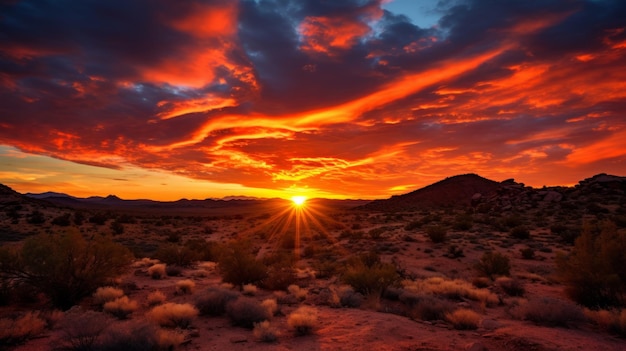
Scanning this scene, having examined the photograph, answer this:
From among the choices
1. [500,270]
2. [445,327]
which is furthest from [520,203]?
[445,327]

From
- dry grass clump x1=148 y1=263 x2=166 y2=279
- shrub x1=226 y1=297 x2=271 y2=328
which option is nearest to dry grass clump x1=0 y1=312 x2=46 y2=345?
shrub x1=226 y1=297 x2=271 y2=328

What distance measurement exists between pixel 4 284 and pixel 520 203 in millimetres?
54695

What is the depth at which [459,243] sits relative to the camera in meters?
25.4

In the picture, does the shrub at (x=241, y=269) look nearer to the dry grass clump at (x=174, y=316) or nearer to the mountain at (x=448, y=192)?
the dry grass clump at (x=174, y=316)

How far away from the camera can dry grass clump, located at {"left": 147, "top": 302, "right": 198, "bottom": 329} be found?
28.3 ft

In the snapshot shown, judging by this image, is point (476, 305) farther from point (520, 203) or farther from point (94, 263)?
point (520, 203)

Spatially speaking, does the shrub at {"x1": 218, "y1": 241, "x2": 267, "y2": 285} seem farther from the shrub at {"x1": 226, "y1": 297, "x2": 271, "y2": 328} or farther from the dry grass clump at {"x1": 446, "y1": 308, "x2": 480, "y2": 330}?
the dry grass clump at {"x1": 446, "y1": 308, "x2": 480, "y2": 330}

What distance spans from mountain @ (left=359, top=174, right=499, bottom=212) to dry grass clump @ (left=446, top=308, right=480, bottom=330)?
88.3m

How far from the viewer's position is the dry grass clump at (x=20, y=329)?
23.0 feet

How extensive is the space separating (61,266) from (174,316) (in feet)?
14.8

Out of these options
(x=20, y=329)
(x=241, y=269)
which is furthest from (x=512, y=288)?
(x=20, y=329)

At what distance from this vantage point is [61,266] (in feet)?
34.4

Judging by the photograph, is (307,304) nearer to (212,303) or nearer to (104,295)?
(212,303)

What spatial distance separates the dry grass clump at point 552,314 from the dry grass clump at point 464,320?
1411mm
